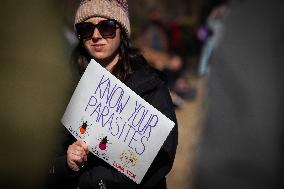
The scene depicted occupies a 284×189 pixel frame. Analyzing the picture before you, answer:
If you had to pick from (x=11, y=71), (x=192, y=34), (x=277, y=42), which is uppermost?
(x=192, y=34)

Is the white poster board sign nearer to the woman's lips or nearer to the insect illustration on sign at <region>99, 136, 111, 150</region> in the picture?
the insect illustration on sign at <region>99, 136, 111, 150</region>

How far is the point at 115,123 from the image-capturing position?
6.90ft

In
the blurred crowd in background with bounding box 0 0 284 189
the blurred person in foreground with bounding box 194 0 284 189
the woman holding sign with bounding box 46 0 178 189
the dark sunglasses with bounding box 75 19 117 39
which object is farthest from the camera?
the blurred person in foreground with bounding box 194 0 284 189

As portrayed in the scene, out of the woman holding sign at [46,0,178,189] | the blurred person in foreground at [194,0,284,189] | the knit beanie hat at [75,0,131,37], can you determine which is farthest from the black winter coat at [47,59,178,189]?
the blurred person in foreground at [194,0,284,189]

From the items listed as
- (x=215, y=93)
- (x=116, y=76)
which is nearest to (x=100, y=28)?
(x=116, y=76)

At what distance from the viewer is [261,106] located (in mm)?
2742

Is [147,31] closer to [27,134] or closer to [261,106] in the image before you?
[261,106]

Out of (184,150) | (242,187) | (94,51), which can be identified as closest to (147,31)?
(184,150)

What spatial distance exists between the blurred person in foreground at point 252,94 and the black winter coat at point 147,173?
22.9 inches

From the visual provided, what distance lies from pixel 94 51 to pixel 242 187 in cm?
156

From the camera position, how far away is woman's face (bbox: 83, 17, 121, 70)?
219 cm

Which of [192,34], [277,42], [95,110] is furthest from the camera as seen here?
[192,34]

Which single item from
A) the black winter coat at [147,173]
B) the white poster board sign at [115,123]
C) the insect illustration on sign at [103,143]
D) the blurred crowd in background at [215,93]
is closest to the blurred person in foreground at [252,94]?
the blurred crowd in background at [215,93]

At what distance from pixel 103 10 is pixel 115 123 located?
497mm
